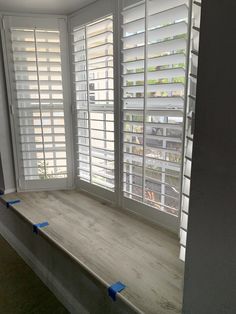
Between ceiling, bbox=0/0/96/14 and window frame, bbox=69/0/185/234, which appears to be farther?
ceiling, bbox=0/0/96/14

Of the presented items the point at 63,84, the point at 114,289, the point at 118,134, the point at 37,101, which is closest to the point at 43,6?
the point at 63,84

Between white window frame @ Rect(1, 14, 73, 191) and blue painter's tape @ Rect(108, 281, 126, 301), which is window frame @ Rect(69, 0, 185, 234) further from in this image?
blue painter's tape @ Rect(108, 281, 126, 301)

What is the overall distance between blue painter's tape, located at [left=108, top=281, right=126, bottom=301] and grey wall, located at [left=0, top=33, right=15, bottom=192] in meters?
1.47

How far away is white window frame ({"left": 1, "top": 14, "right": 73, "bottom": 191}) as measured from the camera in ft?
6.30

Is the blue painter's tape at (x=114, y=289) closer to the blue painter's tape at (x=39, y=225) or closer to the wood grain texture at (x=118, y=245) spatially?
the wood grain texture at (x=118, y=245)

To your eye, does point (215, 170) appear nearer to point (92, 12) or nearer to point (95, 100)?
point (95, 100)

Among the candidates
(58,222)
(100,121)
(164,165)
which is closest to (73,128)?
(100,121)

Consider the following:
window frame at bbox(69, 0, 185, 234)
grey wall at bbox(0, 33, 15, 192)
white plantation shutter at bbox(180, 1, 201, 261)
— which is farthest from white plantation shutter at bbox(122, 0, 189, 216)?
grey wall at bbox(0, 33, 15, 192)

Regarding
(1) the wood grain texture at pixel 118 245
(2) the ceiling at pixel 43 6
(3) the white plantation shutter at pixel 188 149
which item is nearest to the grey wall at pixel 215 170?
(3) the white plantation shutter at pixel 188 149

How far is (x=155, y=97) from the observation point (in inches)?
54.5

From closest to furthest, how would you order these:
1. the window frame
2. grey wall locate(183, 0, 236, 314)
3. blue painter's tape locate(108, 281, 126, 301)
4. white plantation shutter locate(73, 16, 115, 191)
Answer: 1. grey wall locate(183, 0, 236, 314)
2. blue painter's tape locate(108, 281, 126, 301)
3. the window frame
4. white plantation shutter locate(73, 16, 115, 191)

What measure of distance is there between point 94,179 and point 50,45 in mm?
1118

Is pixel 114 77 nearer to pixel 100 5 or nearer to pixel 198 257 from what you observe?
pixel 100 5

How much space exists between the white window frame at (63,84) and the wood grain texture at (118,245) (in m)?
0.18
